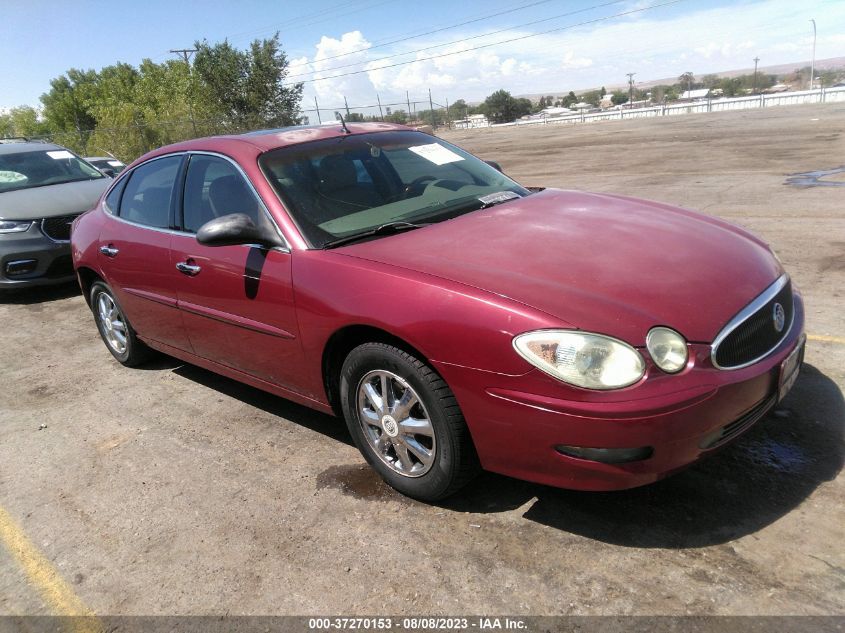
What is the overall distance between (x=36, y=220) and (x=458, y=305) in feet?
23.1

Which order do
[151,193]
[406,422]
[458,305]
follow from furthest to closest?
1. [151,193]
2. [406,422]
3. [458,305]

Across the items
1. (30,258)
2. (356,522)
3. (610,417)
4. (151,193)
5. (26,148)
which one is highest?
(26,148)

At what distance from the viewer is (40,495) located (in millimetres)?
3521

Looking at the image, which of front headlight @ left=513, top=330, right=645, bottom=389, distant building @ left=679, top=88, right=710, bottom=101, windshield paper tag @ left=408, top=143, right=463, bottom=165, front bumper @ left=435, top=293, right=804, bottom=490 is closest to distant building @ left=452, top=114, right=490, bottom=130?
distant building @ left=679, top=88, right=710, bottom=101

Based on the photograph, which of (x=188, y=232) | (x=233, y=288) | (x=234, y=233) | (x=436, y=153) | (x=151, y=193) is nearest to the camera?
(x=234, y=233)

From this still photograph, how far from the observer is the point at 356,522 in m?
2.97

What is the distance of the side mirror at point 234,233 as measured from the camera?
327 cm

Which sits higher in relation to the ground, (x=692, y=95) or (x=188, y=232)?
(x=188, y=232)

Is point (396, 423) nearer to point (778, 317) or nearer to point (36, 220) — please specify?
point (778, 317)

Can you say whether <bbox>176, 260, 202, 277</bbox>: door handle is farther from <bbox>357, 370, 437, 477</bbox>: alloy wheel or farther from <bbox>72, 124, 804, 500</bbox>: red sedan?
<bbox>357, 370, 437, 477</bbox>: alloy wheel

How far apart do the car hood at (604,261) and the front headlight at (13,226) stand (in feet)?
20.5

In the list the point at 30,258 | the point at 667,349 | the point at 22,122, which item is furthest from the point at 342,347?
the point at 22,122

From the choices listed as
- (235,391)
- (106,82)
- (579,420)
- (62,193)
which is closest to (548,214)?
(579,420)

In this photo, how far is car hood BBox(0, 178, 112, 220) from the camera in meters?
7.81
